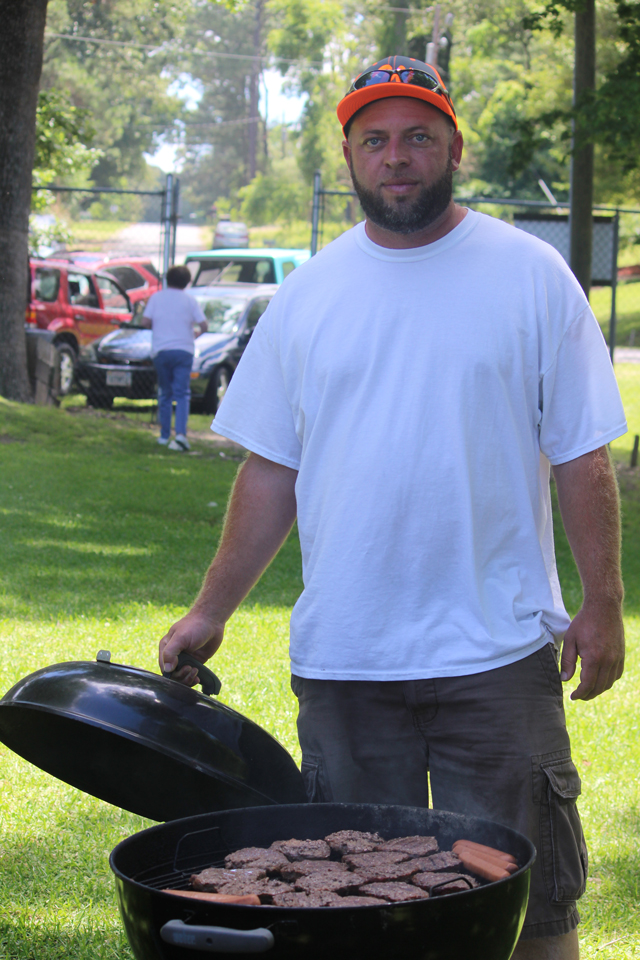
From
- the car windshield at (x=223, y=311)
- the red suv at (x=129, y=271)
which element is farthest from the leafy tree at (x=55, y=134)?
the red suv at (x=129, y=271)

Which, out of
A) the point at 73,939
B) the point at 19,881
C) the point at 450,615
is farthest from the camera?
the point at 19,881

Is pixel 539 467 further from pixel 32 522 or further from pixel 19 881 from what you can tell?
pixel 32 522

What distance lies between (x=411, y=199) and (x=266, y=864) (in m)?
1.39

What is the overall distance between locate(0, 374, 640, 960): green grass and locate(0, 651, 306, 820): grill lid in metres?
1.04

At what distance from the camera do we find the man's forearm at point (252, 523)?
251 centimetres

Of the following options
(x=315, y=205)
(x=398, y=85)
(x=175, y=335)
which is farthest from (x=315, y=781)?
(x=315, y=205)

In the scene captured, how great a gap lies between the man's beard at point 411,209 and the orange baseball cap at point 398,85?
16 centimetres

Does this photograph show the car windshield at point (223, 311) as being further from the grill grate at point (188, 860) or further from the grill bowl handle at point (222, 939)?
the grill bowl handle at point (222, 939)

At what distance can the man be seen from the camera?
2.21m

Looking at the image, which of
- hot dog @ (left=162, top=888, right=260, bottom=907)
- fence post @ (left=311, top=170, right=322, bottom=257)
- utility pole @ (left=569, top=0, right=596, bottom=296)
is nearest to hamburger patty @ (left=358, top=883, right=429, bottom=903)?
hot dog @ (left=162, top=888, right=260, bottom=907)

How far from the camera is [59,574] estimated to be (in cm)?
705

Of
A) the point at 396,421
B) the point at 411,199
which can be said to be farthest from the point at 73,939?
the point at 411,199

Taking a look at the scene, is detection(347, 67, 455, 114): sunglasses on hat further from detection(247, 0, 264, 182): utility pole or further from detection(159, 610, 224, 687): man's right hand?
detection(247, 0, 264, 182): utility pole

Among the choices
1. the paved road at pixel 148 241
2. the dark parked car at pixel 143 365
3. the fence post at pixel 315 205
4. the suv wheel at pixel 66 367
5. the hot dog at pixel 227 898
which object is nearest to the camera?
the hot dog at pixel 227 898
